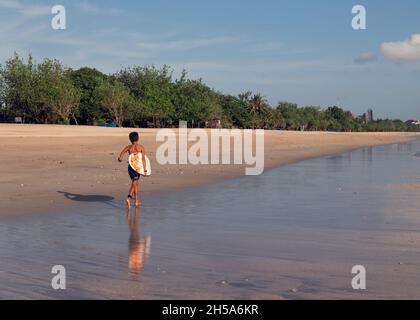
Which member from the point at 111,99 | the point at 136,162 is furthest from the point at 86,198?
the point at 111,99

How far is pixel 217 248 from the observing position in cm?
784

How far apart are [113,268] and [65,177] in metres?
10.2

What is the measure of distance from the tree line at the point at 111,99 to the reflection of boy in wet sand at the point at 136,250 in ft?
169

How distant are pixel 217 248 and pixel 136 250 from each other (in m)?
1.08

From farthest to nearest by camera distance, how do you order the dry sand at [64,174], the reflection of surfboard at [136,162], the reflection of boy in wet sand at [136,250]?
the dry sand at [64,174], the reflection of surfboard at [136,162], the reflection of boy in wet sand at [136,250]

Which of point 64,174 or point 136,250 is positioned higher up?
point 64,174

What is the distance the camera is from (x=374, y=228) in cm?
930

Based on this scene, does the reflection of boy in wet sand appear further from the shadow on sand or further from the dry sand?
the shadow on sand

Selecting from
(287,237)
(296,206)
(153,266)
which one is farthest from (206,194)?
(153,266)

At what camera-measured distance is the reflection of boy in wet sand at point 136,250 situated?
6.75m

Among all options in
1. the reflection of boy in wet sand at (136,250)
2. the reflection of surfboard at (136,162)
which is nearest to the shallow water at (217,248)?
the reflection of boy in wet sand at (136,250)

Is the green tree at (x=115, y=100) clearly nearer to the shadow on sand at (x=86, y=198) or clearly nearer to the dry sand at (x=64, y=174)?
the dry sand at (x=64, y=174)

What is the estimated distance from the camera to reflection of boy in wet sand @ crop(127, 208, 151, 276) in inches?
266

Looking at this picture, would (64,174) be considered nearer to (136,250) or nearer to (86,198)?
(86,198)
